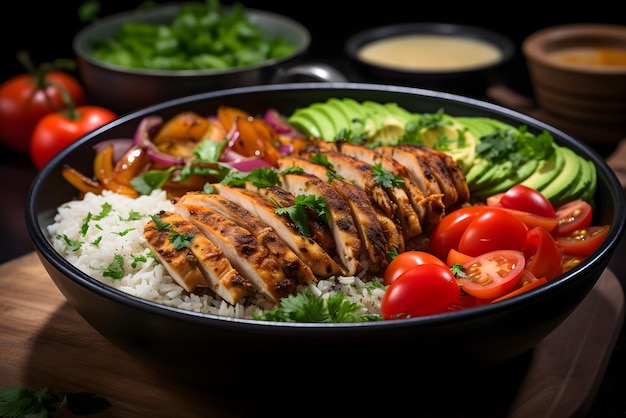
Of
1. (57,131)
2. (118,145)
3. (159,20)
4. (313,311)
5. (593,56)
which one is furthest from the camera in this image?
(159,20)

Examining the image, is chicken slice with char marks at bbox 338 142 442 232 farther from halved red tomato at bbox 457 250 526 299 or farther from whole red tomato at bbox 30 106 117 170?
whole red tomato at bbox 30 106 117 170

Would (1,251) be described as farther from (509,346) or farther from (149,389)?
(509,346)

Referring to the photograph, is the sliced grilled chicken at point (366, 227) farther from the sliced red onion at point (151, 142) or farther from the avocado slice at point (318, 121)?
the sliced red onion at point (151, 142)

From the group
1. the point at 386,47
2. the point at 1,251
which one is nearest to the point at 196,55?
the point at 386,47

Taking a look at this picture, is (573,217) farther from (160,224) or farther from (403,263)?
(160,224)

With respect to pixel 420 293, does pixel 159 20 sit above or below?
below

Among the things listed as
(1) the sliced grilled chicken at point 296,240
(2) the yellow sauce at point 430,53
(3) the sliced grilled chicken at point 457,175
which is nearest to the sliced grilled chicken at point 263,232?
(1) the sliced grilled chicken at point 296,240

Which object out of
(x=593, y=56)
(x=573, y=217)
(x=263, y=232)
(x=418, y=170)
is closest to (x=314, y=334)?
(x=263, y=232)
